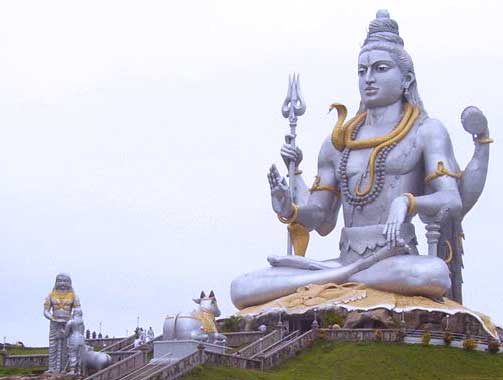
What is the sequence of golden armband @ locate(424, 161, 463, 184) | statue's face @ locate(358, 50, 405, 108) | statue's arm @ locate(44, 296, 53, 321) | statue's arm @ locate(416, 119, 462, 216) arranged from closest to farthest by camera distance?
statue's arm @ locate(44, 296, 53, 321) → statue's arm @ locate(416, 119, 462, 216) → golden armband @ locate(424, 161, 463, 184) → statue's face @ locate(358, 50, 405, 108)

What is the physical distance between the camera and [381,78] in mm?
33719

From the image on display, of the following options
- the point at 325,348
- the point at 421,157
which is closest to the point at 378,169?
the point at 421,157

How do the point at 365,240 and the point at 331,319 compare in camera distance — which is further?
the point at 365,240

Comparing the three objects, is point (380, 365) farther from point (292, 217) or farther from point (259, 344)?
point (292, 217)

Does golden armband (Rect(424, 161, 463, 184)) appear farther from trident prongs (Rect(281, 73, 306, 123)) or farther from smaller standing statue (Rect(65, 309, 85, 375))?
smaller standing statue (Rect(65, 309, 85, 375))

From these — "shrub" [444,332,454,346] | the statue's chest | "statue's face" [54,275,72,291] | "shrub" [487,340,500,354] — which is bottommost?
"shrub" [487,340,500,354]

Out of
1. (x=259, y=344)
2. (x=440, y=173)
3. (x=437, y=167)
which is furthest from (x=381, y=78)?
(x=259, y=344)

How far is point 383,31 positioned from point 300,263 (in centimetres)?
646

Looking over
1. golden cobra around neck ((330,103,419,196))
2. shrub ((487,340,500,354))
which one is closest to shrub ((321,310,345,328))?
shrub ((487,340,500,354))

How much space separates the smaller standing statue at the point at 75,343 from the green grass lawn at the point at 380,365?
2.93 metres

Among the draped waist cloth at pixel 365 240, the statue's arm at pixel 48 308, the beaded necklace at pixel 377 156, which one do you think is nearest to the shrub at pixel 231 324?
the draped waist cloth at pixel 365 240

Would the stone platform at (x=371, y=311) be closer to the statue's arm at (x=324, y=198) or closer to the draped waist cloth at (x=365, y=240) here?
the draped waist cloth at (x=365, y=240)

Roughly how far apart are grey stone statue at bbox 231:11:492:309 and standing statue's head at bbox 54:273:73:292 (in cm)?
672

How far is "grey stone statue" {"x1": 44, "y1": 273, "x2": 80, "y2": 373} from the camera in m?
26.5
